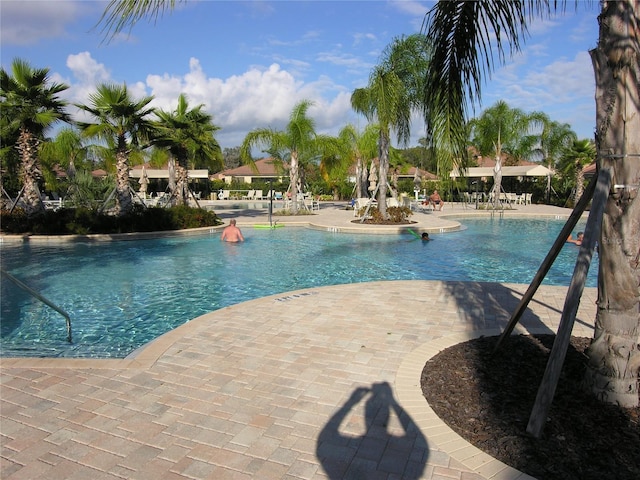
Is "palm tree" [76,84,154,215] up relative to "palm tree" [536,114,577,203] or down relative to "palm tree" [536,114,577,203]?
down

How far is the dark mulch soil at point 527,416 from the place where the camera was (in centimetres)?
281

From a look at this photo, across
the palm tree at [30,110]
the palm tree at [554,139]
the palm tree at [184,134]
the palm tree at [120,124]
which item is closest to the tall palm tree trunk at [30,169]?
the palm tree at [30,110]

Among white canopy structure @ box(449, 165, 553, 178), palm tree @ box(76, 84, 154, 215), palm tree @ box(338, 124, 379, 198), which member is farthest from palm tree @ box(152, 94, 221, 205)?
white canopy structure @ box(449, 165, 553, 178)

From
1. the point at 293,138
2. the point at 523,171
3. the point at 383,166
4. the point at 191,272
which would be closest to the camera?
the point at 191,272

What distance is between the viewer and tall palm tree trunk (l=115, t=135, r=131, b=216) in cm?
1628

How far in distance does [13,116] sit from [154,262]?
26.9ft

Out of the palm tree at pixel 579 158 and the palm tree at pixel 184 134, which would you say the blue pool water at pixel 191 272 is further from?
the palm tree at pixel 579 158

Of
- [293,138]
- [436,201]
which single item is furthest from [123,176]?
[436,201]

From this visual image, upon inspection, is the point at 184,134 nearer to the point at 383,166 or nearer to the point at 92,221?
the point at 92,221

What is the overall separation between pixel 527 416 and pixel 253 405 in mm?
2204

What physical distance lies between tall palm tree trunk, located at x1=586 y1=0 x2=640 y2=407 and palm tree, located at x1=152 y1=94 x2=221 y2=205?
1706 cm

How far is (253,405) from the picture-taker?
372 centimetres

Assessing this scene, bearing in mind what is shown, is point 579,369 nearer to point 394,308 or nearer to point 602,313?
point 602,313

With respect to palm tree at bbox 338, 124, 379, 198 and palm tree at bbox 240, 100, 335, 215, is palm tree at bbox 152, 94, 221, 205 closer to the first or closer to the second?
palm tree at bbox 240, 100, 335, 215
